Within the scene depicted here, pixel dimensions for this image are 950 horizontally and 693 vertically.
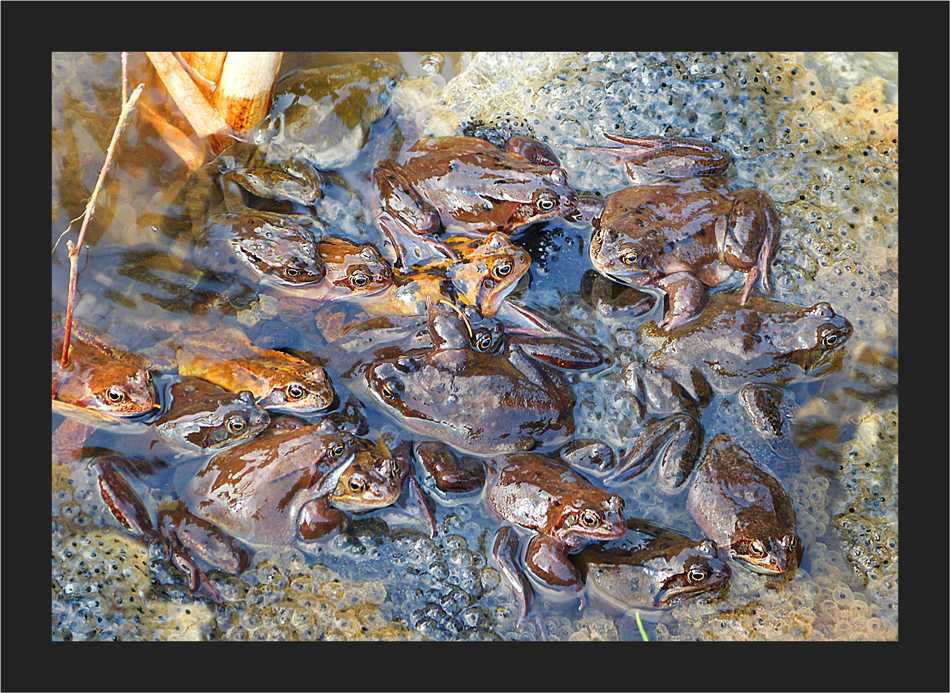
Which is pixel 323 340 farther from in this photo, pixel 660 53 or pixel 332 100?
pixel 660 53

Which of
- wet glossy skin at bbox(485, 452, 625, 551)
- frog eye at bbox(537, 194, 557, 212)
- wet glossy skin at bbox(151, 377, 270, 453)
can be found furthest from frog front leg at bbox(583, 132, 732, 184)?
wet glossy skin at bbox(151, 377, 270, 453)

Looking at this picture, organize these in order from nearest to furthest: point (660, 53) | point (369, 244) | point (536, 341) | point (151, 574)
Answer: point (151, 574), point (536, 341), point (369, 244), point (660, 53)

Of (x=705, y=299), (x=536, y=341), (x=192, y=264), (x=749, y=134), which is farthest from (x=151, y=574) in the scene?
(x=749, y=134)

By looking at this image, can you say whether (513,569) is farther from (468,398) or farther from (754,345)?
(754,345)

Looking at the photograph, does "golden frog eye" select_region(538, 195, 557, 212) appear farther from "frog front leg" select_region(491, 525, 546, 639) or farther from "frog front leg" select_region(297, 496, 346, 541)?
"frog front leg" select_region(297, 496, 346, 541)

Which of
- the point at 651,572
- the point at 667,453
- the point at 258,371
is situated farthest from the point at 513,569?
the point at 258,371
